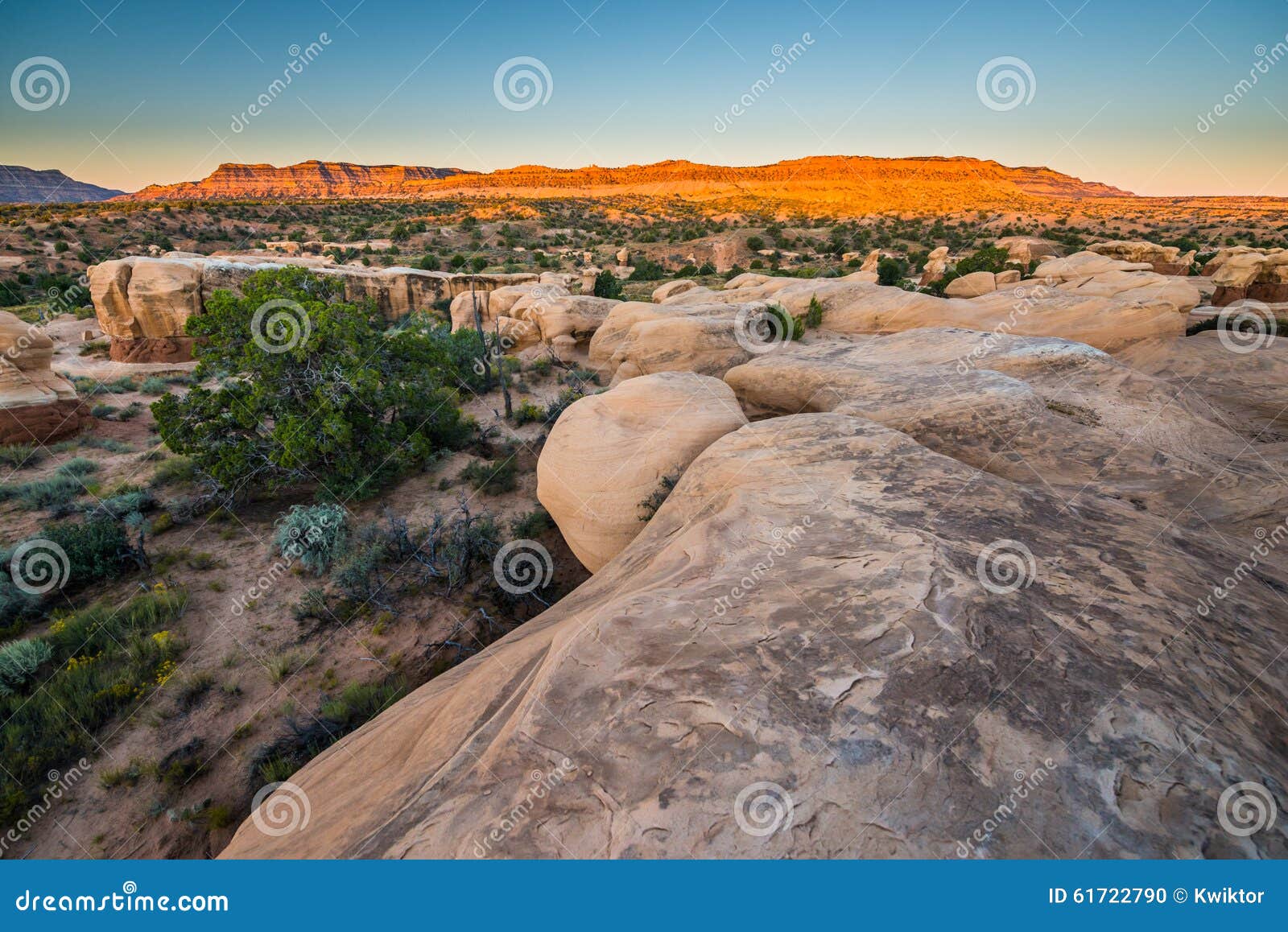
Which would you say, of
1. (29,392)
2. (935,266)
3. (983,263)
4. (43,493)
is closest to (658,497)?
(43,493)

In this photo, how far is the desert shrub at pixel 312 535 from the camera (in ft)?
25.9

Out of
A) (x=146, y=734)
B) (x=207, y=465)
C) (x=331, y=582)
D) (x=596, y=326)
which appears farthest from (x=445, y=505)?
(x=596, y=326)

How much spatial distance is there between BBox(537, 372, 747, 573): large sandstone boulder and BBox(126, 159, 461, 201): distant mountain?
98482 mm

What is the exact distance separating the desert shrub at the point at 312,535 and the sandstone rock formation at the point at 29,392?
728cm

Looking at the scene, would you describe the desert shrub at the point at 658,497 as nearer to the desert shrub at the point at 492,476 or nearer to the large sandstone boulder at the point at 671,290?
the desert shrub at the point at 492,476

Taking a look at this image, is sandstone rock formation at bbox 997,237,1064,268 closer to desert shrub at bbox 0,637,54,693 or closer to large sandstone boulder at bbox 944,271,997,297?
large sandstone boulder at bbox 944,271,997,297

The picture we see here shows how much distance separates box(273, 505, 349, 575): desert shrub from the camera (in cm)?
789

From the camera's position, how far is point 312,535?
8109 millimetres

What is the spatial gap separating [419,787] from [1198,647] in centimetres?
388

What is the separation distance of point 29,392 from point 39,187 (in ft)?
390

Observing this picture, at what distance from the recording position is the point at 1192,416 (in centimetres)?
668

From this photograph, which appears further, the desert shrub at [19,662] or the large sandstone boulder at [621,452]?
the large sandstone boulder at [621,452]

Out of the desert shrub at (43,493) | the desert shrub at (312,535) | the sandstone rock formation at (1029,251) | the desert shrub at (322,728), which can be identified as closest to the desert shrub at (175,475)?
the desert shrub at (43,493)

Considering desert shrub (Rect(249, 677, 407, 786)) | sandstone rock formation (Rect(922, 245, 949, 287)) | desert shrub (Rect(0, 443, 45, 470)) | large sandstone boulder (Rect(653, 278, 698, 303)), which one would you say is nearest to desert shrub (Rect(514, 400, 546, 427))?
desert shrub (Rect(249, 677, 407, 786))
